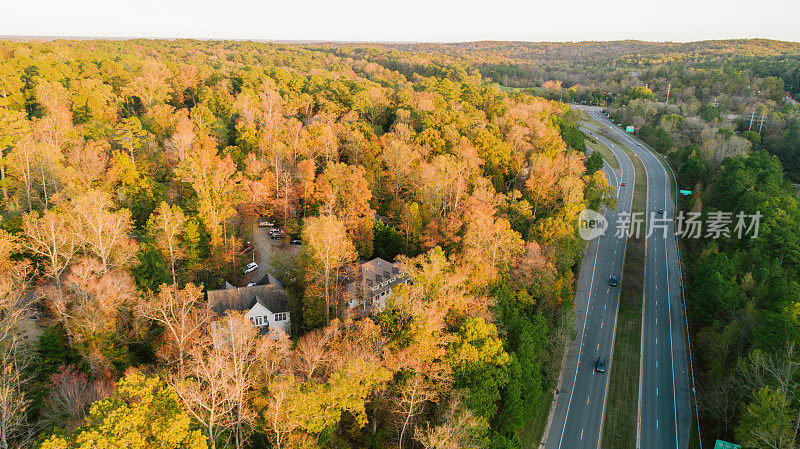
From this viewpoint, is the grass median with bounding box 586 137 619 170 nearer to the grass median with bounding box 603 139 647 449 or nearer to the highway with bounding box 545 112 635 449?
the highway with bounding box 545 112 635 449

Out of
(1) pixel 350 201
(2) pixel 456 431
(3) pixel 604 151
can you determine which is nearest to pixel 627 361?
(2) pixel 456 431

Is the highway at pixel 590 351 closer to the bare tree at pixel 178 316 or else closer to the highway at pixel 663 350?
the highway at pixel 663 350

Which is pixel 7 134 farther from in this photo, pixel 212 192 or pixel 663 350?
pixel 663 350

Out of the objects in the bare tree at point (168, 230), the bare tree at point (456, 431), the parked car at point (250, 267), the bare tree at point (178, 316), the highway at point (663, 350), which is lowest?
the highway at point (663, 350)

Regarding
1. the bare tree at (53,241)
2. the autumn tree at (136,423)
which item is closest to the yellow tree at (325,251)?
the bare tree at (53,241)

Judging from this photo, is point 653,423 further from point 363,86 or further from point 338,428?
point 363,86

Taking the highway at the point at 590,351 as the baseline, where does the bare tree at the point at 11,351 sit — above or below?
above
